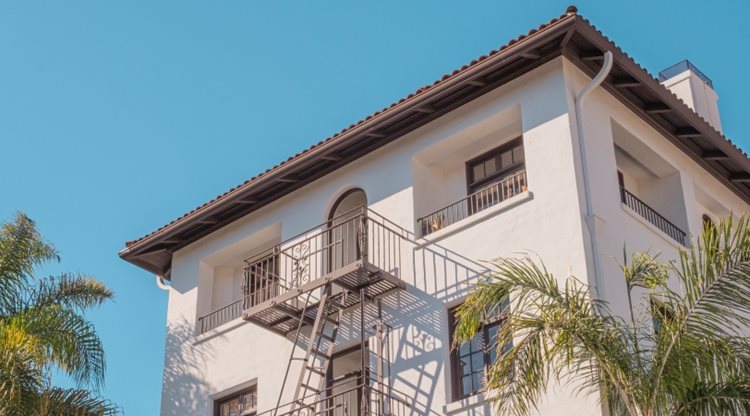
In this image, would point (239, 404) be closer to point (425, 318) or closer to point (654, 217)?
point (425, 318)

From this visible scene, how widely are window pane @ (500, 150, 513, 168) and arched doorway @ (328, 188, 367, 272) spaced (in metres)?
2.54

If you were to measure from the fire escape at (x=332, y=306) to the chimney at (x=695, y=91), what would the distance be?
659cm

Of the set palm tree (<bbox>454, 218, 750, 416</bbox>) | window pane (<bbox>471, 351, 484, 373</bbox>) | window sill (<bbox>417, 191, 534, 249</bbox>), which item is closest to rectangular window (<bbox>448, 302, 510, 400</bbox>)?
window pane (<bbox>471, 351, 484, 373</bbox>)

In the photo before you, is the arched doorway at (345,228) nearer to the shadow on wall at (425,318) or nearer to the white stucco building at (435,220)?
the white stucco building at (435,220)

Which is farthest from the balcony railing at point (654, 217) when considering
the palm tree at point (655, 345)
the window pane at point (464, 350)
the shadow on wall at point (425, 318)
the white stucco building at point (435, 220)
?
the palm tree at point (655, 345)

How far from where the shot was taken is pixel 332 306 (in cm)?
1945

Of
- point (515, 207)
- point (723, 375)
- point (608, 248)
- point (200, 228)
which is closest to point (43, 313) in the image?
point (200, 228)

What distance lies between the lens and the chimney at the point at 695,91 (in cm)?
2270

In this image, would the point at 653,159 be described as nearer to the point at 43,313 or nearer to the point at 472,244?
the point at 472,244

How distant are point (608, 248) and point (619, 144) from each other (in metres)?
2.90

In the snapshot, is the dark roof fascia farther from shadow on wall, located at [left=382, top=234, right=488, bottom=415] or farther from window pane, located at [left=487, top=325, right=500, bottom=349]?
window pane, located at [left=487, top=325, right=500, bottom=349]

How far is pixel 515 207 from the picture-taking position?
17.8 m

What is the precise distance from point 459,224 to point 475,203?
2.88ft

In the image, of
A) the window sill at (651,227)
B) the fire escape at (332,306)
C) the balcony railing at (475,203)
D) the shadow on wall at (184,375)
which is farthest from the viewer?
the shadow on wall at (184,375)
